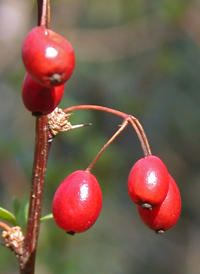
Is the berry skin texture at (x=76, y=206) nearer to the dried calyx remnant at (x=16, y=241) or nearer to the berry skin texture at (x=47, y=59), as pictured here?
the dried calyx remnant at (x=16, y=241)

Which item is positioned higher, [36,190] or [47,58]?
[47,58]

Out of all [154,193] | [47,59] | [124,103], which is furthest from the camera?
[124,103]

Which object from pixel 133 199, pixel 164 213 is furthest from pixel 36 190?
pixel 164 213

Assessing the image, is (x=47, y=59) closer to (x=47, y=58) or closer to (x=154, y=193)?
(x=47, y=58)

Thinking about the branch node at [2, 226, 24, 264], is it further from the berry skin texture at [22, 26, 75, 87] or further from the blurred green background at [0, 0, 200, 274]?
the blurred green background at [0, 0, 200, 274]

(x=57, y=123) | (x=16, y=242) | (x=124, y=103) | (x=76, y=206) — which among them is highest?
(x=124, y=103)

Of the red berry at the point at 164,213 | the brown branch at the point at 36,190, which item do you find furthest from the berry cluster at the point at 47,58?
the red berry at the point at 164,213

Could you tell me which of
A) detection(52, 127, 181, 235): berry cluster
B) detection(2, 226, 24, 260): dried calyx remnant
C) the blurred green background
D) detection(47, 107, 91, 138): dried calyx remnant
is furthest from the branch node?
the blurred green background

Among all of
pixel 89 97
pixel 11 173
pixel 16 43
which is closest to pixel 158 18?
pixel 89 97
